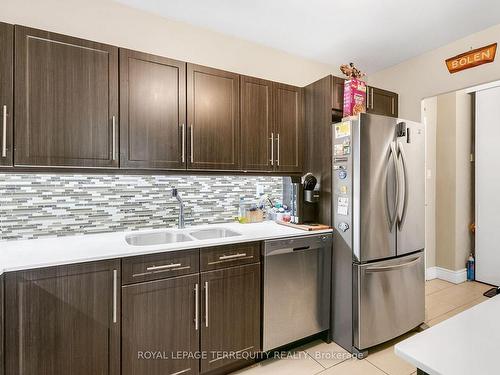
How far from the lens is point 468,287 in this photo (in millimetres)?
3295

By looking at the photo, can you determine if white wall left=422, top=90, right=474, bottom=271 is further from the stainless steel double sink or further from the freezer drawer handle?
the stainless steel double sink

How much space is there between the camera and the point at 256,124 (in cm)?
236

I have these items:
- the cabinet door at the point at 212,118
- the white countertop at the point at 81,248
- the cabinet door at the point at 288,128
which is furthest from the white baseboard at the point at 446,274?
the cabinet door at the point at 212,118

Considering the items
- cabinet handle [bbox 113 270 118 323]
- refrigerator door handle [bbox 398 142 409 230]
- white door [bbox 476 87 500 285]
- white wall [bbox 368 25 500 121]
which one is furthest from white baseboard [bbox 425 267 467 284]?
cabinet handle [bbox 113 270 118 323]

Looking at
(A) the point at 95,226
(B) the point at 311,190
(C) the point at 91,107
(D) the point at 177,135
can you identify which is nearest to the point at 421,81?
(B) the point at 311,190

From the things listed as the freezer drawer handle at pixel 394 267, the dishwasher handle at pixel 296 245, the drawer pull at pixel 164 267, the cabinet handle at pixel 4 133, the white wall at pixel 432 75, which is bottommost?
the freezer drawer handle at pixel 394 267

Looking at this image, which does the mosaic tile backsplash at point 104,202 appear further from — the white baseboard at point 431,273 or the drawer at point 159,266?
the white baseboard at point 431,273

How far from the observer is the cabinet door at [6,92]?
151 centimetres

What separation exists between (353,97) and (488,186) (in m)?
2.36

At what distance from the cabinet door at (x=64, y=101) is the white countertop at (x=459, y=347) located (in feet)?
5.95

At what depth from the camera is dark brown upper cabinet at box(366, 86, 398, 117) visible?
2.64 metres

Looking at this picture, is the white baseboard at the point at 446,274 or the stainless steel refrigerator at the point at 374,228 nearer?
the stainless steel refrigerator at the point at 374,228

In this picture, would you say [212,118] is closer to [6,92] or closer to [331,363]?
[6,92]

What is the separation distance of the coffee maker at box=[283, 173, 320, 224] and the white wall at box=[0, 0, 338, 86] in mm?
1166
